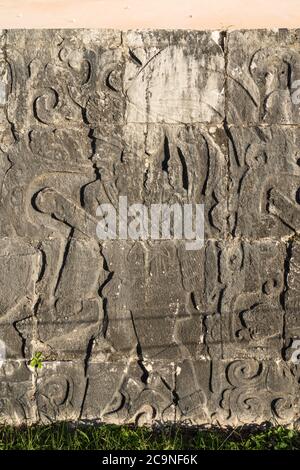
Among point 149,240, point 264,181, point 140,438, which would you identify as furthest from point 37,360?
point 264,181

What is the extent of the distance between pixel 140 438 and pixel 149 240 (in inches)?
54.3

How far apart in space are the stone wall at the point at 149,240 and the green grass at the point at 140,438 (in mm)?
124

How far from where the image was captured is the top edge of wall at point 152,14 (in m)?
5.42

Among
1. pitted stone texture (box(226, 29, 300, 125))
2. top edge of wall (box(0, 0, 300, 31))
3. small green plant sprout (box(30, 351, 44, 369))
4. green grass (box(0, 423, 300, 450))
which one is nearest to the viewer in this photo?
green grass (box(0, 423, 300, 450))

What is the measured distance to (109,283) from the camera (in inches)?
202

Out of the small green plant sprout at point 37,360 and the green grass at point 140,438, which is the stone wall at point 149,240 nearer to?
the small green plant sprout at point 37,360

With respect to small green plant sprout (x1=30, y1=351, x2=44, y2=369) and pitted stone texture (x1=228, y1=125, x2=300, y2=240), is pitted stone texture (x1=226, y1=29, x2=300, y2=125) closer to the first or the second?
pitted stone texture (x1=228, y1=125, x2=300, y2=240)

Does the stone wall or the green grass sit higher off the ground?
the stone wall

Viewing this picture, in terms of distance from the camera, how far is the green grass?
484 cm

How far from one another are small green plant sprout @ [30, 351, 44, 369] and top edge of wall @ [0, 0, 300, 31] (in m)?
2.42

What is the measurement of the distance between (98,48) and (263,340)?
2383 mm

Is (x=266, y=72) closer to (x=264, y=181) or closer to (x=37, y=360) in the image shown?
(x=264, y=181)

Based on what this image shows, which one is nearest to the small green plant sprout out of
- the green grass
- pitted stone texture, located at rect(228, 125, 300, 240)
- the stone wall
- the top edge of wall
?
the stone wall

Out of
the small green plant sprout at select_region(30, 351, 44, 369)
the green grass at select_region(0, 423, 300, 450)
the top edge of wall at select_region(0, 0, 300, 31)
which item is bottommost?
the green grass at select_region(0, 423, 300, 450)
